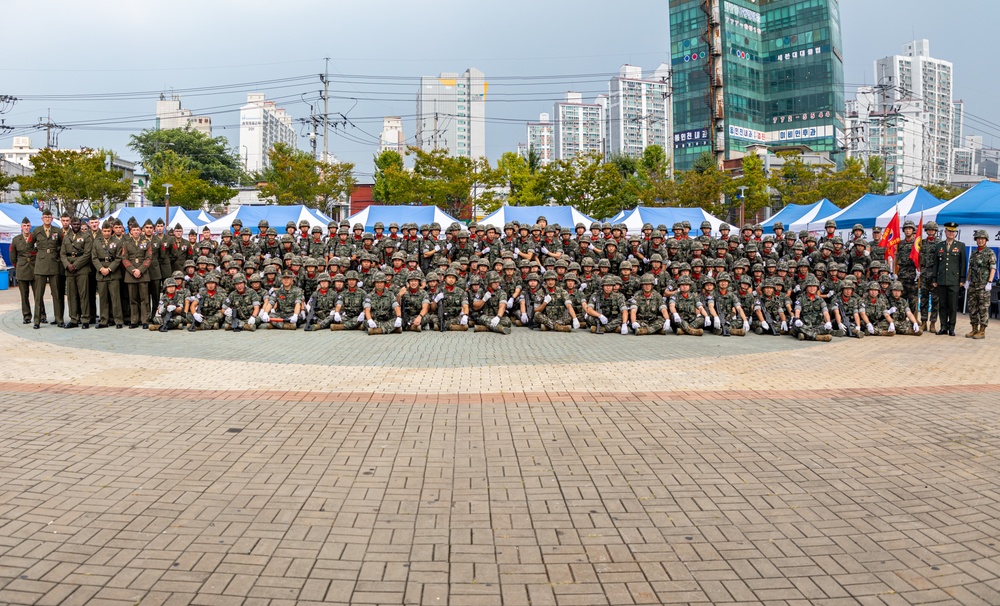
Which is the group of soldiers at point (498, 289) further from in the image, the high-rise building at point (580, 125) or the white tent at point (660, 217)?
the high-rise building at point (580, 125)

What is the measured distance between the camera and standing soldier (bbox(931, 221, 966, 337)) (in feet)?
45.0

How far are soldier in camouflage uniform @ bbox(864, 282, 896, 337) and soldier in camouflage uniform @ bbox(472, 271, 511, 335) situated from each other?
715 cm

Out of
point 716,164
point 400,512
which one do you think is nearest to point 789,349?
point 400,512

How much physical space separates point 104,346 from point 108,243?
11.2 ft

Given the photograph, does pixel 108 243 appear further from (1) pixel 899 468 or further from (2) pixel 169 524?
(1) pixel 899 468

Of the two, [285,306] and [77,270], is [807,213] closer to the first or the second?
[285,306]

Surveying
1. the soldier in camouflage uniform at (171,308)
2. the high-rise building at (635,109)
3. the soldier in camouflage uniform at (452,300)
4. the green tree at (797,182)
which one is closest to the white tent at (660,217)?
the soldier in camouflage uniform at (452,300)

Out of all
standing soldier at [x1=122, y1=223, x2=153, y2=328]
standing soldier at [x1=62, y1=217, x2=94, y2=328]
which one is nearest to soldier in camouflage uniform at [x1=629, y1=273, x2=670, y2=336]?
standing soldier at [x1=122, y1=223, x2=153, y2=328]

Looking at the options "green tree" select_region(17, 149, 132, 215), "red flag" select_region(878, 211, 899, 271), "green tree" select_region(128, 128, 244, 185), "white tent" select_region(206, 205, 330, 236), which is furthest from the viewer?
"green tree" select_region(128, 128, 244, 185)

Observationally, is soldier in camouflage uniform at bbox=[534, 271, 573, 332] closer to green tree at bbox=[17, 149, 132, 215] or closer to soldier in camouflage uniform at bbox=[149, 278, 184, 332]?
soldier in camouflage uniform at bbox=[149, 278, 184, 332]

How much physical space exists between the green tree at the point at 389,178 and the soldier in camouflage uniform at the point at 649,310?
2848 cm

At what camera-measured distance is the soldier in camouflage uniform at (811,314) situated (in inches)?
511

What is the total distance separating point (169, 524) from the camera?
4.18m

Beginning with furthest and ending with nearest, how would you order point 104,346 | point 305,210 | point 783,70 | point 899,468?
point 783,70 → point 305,210 → point 104,346 → point 899,468
